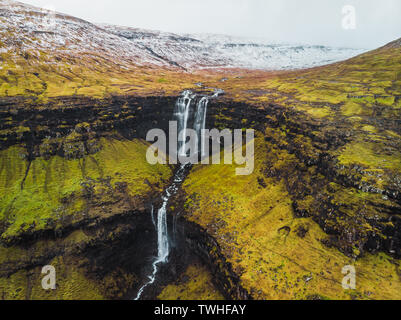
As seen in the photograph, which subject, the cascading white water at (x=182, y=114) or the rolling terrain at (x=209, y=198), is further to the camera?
the cascading white water at (x=182, y=114)

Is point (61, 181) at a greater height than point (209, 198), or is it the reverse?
point (61, 181)

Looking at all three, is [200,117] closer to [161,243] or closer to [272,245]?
[161,243]

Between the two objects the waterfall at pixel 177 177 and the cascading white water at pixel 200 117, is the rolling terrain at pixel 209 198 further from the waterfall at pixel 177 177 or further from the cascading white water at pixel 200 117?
the cascading white water at pixel 200 117

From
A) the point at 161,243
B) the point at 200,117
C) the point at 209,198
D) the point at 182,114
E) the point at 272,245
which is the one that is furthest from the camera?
the point at 182,114

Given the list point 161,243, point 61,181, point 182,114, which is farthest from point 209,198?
point 61,181

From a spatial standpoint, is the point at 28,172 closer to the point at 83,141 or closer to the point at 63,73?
the point at 83,141

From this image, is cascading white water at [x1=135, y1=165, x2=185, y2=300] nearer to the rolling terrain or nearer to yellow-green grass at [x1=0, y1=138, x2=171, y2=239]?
the rolling terrain

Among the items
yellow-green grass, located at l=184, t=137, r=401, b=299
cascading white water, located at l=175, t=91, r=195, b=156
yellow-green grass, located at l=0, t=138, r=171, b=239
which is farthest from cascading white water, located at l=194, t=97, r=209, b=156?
yellow-green grass, located at l=184, t=137, r=401, b=299

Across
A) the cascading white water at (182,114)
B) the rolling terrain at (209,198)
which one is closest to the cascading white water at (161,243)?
the rolling terrain at (209,198)
